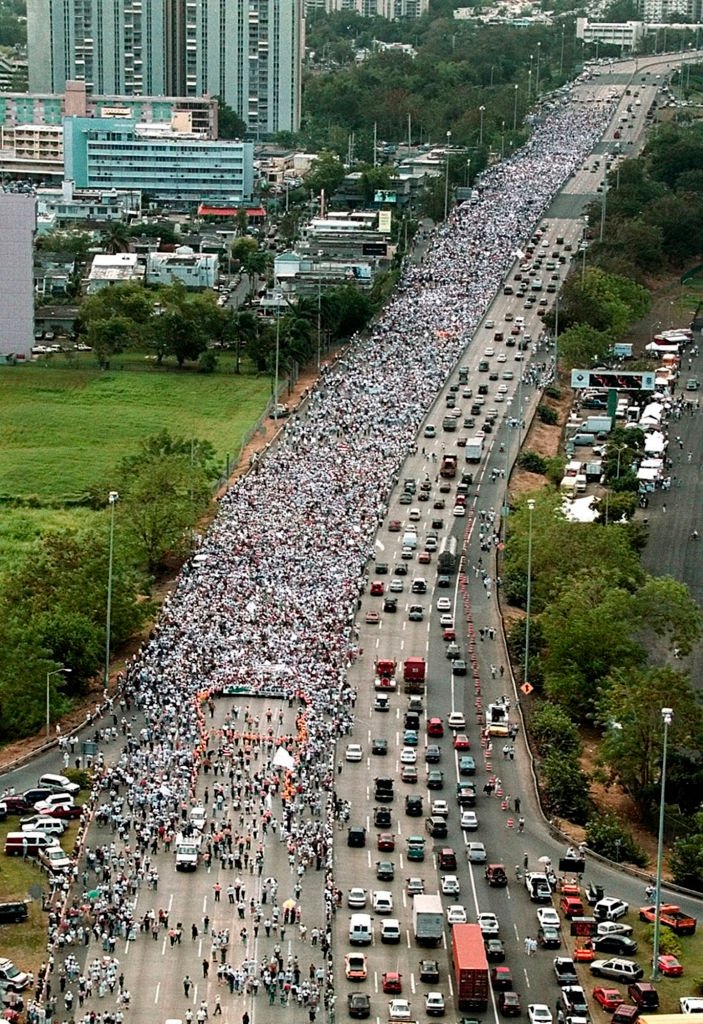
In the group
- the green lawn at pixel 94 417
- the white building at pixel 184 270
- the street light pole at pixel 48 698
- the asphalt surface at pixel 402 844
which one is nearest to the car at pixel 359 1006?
the asphalt surface at pixel 402 844

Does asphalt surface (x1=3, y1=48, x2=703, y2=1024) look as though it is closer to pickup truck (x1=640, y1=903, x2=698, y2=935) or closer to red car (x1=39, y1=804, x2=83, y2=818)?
pickup truck (x1=640, y1=903, x2=698, y2=935)

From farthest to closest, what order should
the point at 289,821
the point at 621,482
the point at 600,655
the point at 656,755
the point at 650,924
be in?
the point at 621,482 → the point at 600,655 → the point at 656,755 → the point at 289,821 → the point at 650,924

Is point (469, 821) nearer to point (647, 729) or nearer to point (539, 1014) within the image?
point (647, 729)

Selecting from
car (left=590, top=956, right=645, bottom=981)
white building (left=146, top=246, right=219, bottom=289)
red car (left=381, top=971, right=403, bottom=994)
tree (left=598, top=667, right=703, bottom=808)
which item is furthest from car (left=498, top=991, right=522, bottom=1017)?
white building (left=146, top=246, right=219, bottom=289)

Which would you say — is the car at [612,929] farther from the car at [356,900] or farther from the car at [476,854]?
the car at [356,900]

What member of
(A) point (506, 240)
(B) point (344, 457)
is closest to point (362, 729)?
(B) point (344, 457)

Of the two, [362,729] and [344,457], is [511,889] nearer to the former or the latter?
[362,729]

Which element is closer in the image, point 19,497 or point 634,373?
point 19,497
